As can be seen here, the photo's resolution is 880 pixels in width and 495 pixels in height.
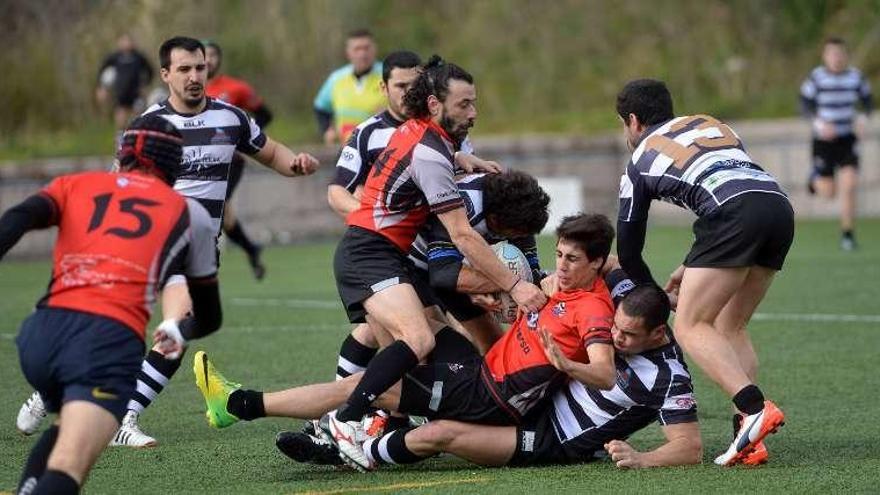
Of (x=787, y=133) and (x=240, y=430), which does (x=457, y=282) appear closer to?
(x=240, y=430)

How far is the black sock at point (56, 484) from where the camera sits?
17.2 ft

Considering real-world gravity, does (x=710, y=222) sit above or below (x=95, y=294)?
below

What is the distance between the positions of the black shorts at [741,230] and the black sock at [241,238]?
8361mm

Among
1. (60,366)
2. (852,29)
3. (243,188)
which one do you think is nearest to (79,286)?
(60,366)

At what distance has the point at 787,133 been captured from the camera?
21.8 meters

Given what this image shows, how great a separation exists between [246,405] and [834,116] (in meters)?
12.0

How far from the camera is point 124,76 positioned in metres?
22.0

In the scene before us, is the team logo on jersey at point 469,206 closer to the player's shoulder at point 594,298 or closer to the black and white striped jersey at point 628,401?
the player's shoulder at point 594,298

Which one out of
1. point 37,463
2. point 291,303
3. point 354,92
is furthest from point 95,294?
point 354,92

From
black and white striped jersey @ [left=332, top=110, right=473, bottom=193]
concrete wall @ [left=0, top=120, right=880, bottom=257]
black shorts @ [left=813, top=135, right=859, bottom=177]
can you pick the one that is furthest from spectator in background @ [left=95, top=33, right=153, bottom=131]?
black and white striped jersey @ [left=332, top=110, right=473, bottom=193]

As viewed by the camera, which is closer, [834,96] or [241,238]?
[241,238]

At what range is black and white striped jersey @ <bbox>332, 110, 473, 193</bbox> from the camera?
8.71m

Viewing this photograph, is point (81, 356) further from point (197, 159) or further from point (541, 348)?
point (197, 159)

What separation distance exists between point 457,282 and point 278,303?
22.7 feet
